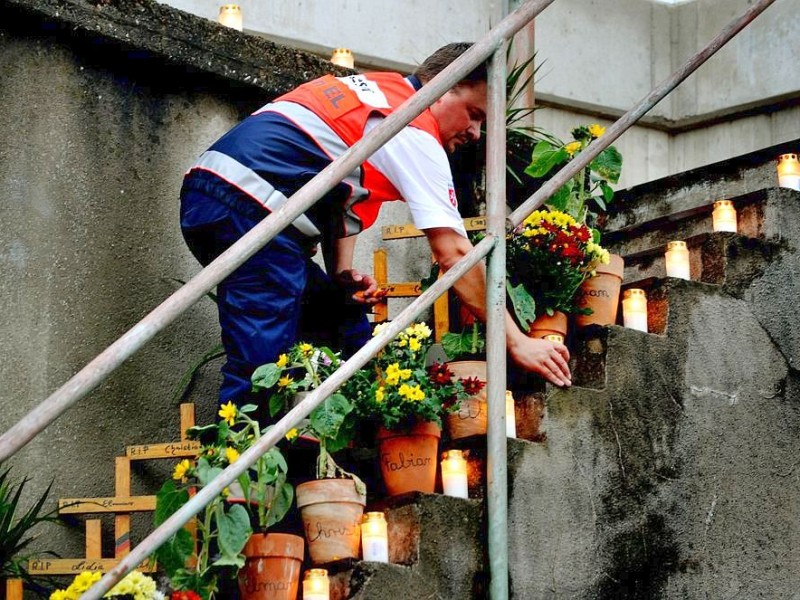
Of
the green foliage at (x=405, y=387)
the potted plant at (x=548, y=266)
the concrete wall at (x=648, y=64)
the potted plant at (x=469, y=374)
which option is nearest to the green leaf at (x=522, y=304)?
the potted plant at (x=548, y=266)

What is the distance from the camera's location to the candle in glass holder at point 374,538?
4145 mm

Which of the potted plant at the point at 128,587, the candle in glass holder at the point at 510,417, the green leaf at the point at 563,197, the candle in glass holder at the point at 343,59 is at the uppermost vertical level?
the candle in glass holder at the point at 343,59

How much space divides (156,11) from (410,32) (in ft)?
8.62

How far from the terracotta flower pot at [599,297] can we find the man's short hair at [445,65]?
0.67 metres

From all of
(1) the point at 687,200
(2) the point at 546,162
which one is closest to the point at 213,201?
(2) the point at 546,162

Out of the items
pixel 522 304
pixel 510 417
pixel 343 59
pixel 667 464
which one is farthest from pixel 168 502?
pixel 343 59

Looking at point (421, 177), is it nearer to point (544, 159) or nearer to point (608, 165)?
point (544, 159)

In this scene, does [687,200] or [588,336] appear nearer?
[588,336]

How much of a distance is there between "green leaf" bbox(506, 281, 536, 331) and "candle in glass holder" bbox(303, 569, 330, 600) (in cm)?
108

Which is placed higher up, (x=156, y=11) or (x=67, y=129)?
(x=156, y=11)

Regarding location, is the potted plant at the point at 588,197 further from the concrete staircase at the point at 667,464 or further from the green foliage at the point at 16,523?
the green foliage at the point at 16,523

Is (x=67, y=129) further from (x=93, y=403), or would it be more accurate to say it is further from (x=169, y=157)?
(x=93, y=403)

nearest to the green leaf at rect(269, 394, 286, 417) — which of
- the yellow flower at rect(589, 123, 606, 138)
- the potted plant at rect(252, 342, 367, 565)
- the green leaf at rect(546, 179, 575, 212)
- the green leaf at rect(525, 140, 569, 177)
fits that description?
the potted plant at rect(252, 342, 367, 565)

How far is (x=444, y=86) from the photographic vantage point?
4.20 metres
